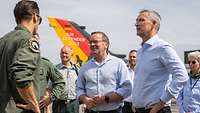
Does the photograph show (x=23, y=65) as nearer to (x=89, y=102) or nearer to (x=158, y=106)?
(x=158, y=106)

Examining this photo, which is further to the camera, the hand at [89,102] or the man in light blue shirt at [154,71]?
the hand at [89,102]

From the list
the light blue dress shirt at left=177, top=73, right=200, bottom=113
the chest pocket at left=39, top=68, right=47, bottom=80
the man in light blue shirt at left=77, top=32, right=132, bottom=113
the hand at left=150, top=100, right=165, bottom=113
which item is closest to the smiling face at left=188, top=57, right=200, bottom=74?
the light blue dress shirt at left=177, top=73, right=200, bottom=113

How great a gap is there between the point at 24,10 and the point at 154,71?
61.6 inches

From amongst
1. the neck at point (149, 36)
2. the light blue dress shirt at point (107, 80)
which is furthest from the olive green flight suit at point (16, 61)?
the light blue dress shirt at point (107, 80)

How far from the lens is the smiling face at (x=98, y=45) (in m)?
5.25

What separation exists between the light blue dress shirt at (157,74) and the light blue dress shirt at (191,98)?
165cm

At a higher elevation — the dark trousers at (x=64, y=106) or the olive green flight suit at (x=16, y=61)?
the olive green flight suit at (x=16, y=61)

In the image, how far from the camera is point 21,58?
3.26 m

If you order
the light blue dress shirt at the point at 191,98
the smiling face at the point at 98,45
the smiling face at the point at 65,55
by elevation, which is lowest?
the light blue dress shirt at the point at 191,98

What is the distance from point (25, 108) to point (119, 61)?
2.08m

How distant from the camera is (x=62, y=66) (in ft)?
25.3

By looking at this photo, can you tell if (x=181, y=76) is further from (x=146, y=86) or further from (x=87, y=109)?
(x=87, y=109)

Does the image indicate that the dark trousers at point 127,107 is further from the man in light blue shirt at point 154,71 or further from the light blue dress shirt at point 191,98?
the man in light blue shirt at point 154,71

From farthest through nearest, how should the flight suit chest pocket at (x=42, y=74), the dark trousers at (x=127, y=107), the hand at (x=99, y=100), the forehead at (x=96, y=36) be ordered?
the dark trousers at (x=127, y=107)
the forehead at (x=96, y=36)
the hand at (x=99, y=100)
the flight suit chest pocket at (x=42, y=74)
